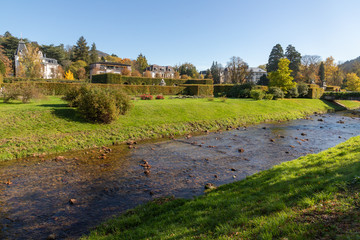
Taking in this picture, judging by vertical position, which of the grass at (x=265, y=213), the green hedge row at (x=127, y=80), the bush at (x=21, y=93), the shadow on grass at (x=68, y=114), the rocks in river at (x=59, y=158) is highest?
the green hedge row at (x=127, y=80)

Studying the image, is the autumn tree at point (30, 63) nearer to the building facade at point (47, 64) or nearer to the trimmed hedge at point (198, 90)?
the building facade at point (47, 64)

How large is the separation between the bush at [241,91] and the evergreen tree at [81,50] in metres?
71.8

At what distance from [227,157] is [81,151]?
8.47 meters

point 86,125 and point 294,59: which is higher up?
point 294,59

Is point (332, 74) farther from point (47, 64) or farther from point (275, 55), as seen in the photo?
point (47, 64)

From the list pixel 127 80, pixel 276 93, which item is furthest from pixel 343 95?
pixel 127 80

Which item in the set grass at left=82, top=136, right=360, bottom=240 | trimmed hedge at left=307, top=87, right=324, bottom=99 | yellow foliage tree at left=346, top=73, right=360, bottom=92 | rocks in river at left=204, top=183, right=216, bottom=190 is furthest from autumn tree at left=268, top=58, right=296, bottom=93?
yellow foliage tree at left=346, top=73, right=360, bottom=92

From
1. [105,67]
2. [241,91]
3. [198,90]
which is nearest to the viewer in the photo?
[241,91]

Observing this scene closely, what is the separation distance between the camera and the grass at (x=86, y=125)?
12312 mm

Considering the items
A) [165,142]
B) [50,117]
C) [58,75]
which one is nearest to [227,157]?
[165,142]

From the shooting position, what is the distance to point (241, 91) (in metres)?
40.5

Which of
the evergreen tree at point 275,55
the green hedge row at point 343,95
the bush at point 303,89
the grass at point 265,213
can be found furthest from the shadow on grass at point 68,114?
the evergreen tree at point 275,55

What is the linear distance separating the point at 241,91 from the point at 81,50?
7754 cm

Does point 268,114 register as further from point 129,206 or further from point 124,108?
point 129,206
